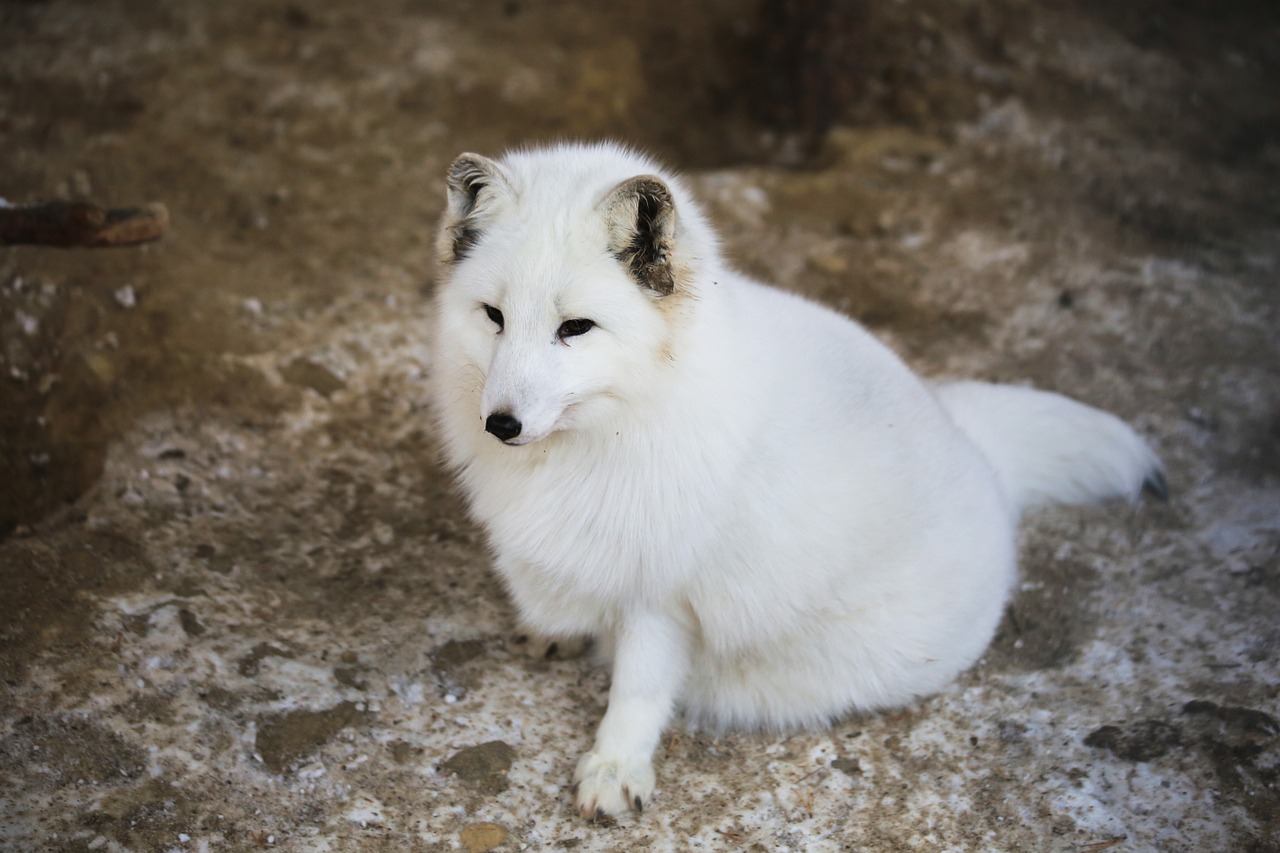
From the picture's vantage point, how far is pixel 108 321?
13.1 feet

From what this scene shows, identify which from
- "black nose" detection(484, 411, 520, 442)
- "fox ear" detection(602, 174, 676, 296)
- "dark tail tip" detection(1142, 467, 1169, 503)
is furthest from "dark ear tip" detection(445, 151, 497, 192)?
"dark tail tip" detection(1142, 467, 1169, 503)

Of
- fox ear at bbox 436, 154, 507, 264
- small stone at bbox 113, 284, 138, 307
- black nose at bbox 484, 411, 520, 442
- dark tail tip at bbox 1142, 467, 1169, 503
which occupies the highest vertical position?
fox ear at bbox 436, 154, 507, 264

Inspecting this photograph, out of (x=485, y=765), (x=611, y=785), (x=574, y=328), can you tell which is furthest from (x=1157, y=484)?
(x=485, y=765)

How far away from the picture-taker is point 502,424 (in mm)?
2242

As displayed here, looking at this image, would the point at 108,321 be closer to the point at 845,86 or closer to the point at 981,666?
the point at 981,666

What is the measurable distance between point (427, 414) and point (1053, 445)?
2356 millimetres

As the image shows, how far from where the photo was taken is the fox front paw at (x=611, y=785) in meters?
2.68

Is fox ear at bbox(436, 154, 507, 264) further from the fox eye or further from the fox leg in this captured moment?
the fox leg

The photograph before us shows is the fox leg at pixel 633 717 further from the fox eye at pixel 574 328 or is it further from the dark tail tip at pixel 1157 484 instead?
the dark tail tip at pixel 1157 484

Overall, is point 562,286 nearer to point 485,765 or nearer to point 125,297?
point 485,765

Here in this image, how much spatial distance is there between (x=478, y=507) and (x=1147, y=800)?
6.25 ft

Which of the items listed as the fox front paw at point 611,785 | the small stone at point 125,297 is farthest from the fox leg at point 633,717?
the small stone at point 125,297

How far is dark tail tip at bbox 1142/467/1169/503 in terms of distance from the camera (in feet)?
11.4

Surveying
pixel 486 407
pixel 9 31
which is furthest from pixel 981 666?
pixel 9 31
